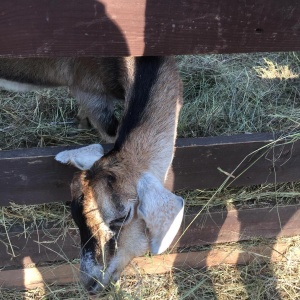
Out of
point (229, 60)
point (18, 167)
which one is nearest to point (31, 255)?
point (18, 167)

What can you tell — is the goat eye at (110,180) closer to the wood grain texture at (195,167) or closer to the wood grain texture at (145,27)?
the wood grain texture at (195,167)

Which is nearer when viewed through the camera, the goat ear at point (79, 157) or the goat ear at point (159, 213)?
the goat ear at point (159, 213)

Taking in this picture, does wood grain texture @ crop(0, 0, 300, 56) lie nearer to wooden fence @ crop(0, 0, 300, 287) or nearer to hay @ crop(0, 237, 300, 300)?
wooden fence @ crop(0, 0, 300, 287)

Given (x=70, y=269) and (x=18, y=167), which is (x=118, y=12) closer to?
(x=18, y=167)

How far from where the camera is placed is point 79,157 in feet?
8.98

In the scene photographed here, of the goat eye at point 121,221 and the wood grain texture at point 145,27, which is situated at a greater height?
the wood grain texture at point 145,27

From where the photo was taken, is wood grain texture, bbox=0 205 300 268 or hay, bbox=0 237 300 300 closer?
wood grain texture, bbox=0 205 300 268

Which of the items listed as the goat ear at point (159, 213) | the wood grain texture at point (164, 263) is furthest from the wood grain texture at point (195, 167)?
the wood grain texture at point (164, 263)

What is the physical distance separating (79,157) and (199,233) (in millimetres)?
1329

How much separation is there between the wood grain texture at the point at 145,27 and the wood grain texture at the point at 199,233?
57.2 inches

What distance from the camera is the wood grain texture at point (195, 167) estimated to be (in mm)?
2826

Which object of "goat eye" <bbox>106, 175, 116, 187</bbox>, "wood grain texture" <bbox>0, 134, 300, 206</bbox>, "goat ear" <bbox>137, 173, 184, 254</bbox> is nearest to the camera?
"goat ear" <bbox>137, 173, 184, 254</bbox>

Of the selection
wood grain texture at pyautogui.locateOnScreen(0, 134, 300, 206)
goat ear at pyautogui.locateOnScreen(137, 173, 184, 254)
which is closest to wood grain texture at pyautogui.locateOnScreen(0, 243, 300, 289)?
wood grain texture at pyautogui.locateOnScreen(0, 134, 300, 206)

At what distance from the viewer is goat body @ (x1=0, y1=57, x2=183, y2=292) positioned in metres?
2.48
